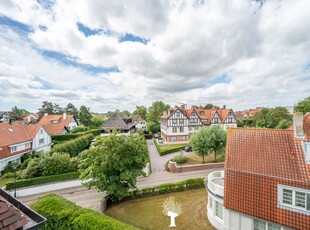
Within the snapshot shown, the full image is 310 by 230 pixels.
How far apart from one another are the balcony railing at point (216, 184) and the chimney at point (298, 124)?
21.6ft

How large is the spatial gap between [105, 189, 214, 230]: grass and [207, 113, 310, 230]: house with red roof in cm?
170

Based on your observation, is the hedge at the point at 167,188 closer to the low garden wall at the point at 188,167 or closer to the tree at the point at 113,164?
the tree at the point at 113,164

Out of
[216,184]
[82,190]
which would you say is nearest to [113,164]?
[82,190]

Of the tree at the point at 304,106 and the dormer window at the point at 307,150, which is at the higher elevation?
the tree at the point at 304,106

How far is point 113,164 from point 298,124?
1545cm

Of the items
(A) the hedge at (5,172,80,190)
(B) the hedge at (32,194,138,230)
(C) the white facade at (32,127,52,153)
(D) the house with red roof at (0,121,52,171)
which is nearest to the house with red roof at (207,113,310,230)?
(B) the hedge at (32,194,138,230)

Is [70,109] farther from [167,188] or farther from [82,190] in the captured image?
[167,188]

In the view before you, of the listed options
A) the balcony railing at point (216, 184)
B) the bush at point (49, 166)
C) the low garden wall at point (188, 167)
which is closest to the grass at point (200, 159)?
the low garden wall at point (188, 167)

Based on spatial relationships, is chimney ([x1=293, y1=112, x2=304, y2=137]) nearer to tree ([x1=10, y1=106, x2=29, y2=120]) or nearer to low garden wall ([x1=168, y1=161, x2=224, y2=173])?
low garden wall ([x1=168, y1=161, x2=224, y2=173])

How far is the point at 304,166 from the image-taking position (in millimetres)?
10750

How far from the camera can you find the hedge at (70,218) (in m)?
10.4

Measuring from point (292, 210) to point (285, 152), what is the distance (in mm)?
3575

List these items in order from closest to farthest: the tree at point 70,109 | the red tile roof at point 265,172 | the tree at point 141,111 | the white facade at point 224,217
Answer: the red tile roof at point 265,172
the white facade at point 224,217
the tree at point 70,109
the tree at point 141,111

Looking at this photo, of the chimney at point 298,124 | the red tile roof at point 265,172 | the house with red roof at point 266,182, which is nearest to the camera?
the house with red roof at point 266,182
